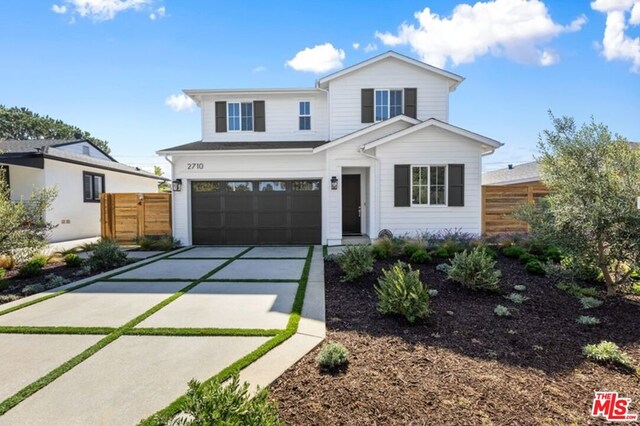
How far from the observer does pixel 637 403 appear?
288 cm

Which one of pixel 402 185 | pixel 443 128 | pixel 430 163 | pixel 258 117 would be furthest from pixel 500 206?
pixel 258 117

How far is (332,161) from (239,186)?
12.0ft

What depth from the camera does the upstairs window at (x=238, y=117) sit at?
1348 centimetres

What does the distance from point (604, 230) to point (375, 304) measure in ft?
12.8

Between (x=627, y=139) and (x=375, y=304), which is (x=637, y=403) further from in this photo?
(x=627, y=139)

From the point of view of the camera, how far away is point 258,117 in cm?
1337

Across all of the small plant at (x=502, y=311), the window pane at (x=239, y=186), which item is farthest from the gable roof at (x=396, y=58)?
the small plant at (x=502, y=311)

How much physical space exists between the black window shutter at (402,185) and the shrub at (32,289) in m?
9.39

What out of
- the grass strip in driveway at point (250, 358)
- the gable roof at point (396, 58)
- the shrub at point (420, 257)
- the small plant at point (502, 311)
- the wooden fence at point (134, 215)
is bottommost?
the grass strip in driveway at point (250, 358)

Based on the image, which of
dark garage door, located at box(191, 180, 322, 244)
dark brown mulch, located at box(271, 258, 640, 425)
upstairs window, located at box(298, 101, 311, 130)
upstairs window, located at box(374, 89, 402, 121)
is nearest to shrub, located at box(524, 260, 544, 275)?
dark brown mulch, located at box(271, 258, 640, 425)

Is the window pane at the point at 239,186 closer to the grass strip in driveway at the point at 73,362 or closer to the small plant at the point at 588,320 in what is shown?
the grass strip in driveway at the point at 73,362

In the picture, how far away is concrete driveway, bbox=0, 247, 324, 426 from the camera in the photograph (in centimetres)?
292

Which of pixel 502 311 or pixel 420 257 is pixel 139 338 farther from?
pixel 420 257

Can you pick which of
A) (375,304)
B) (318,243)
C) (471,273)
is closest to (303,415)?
(375,304)
